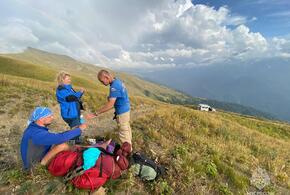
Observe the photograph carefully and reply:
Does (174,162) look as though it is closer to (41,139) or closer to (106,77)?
(106,77)

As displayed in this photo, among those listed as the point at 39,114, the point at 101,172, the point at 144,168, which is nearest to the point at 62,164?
the point at 101,172

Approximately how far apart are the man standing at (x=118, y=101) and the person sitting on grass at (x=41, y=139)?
A: 1.84 metres

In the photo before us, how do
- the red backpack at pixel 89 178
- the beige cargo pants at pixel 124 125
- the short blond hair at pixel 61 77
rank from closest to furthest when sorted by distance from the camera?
1. the red backpack at pixel 89 178
2. the beige cargo pants at pixel 124 125
3. the short blond hair at pixel 61 77

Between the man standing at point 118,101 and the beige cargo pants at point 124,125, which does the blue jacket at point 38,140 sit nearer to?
the man standing at point 118,101

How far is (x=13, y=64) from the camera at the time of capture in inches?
4309

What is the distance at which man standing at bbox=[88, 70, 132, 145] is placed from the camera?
803 cm

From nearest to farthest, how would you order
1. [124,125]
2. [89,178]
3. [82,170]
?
1. [89,178]
2. [82,170]
3. [124,125]

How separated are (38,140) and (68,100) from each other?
2833 mm

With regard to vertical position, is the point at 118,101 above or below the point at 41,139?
above

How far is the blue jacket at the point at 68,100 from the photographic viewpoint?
8.79 meters

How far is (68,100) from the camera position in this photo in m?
8.84

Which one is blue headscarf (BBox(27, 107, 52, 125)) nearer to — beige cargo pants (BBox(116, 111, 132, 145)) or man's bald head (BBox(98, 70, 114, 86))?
man's bald head (BBox(98, 70, 114, 86))

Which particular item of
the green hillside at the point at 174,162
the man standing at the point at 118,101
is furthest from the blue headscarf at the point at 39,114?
the man standing at the point at 118,101

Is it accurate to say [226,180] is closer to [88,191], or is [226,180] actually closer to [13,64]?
[88,191]
